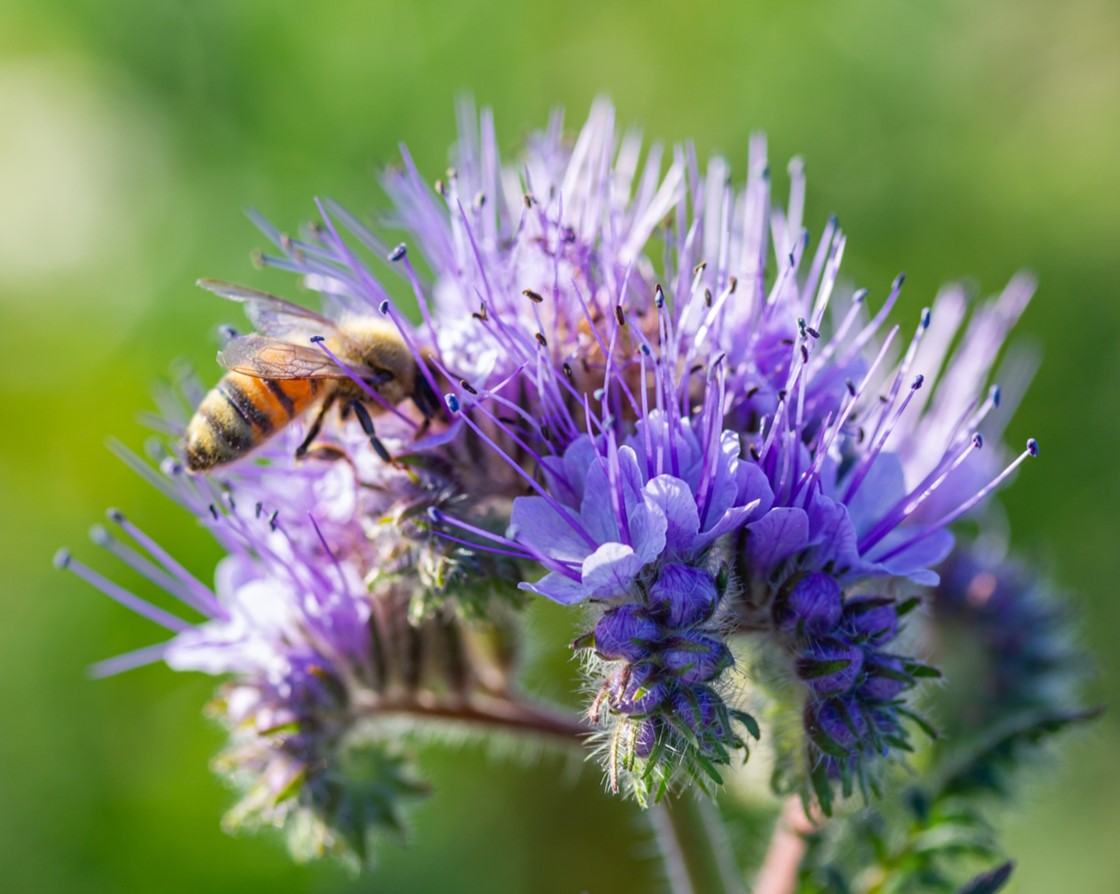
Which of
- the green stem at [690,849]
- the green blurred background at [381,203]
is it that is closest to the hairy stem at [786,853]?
the green stem at [690,849]

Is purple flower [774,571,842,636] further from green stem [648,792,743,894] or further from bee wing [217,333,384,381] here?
bee wing [217,333,384,381]

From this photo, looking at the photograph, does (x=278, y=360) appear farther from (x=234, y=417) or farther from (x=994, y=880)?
(x=994, y=880)

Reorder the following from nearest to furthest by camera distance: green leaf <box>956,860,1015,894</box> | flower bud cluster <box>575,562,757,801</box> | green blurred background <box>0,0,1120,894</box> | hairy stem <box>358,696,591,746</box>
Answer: flower bud cluster <box>575,562,757,801</box> → green leaf <box>956,860,1015,894</box> → hairy stem <box>358,696,591,746</box> → green blurred background <box>0,0,1120,894</box>

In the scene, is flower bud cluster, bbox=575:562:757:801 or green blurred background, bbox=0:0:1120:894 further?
green blurred background, bbox=0:0:1120:894

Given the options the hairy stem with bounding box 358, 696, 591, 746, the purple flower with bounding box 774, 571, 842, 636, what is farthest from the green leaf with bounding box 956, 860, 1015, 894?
the hairy stem with bounding box 358, 696, 591, 746

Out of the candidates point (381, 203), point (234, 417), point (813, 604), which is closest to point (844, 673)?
point (813, 604)

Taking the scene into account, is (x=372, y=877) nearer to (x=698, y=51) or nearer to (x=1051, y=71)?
(x=698, y=51)
